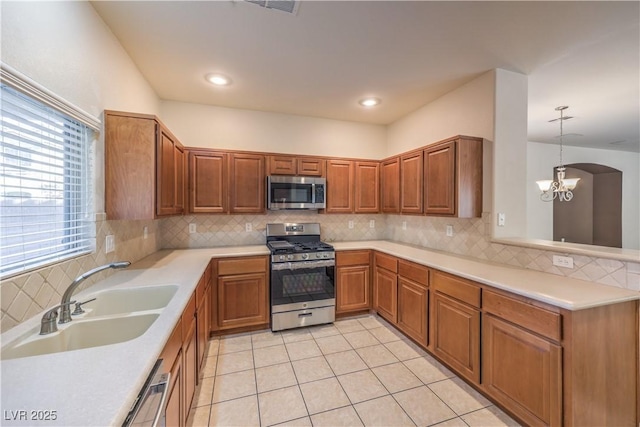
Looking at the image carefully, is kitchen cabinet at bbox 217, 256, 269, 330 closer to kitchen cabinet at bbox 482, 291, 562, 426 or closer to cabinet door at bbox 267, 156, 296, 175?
cabinet door at bbox 267, 156, 296, 175

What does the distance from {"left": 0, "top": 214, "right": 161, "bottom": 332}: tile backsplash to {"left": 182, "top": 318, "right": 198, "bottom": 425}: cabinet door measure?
27.4 inches

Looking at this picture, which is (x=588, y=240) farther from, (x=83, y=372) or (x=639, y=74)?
(x=83, y=372)

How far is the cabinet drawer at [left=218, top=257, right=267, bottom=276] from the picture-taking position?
110 inches

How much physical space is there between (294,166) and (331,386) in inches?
94.3

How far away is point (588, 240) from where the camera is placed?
636 cm

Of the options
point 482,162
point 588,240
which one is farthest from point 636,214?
point 482,162

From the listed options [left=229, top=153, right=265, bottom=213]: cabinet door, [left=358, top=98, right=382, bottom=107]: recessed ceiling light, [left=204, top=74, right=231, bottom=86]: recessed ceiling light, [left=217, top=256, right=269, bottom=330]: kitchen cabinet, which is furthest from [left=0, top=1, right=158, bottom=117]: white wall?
[left=358, top=98, right=382, bottom=107]: recessed ceiling light

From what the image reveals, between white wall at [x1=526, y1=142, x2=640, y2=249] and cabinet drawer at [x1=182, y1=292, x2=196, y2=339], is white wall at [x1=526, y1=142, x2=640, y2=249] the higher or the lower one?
the higher one

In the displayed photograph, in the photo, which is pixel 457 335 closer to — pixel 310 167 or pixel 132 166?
pixel 310 167

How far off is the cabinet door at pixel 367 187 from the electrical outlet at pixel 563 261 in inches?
80.2

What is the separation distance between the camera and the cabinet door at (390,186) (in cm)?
332

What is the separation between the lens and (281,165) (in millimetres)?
3307

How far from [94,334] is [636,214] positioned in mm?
9485

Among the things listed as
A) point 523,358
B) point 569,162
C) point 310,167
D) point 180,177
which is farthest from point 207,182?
point 569,162
